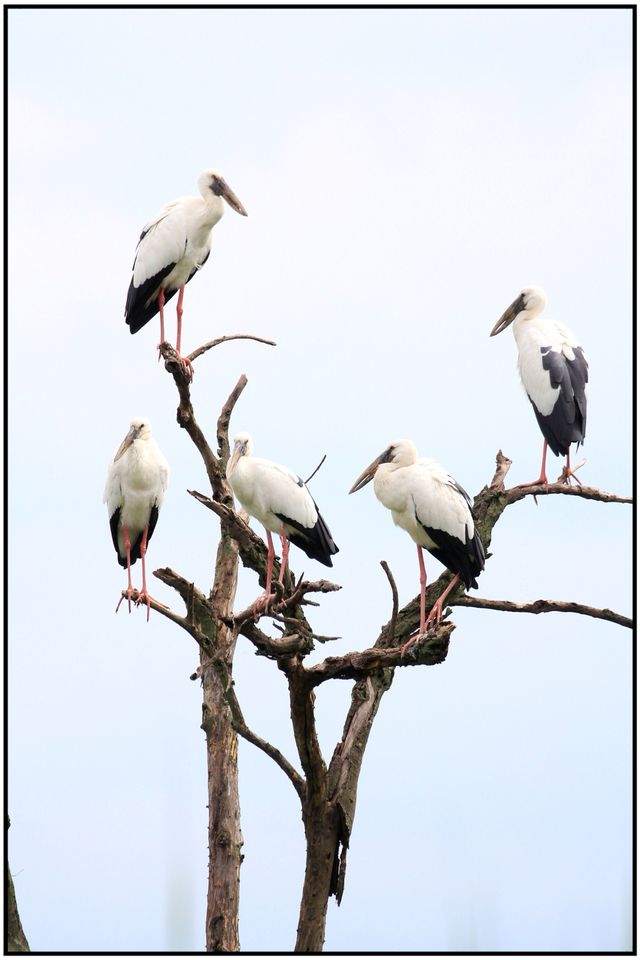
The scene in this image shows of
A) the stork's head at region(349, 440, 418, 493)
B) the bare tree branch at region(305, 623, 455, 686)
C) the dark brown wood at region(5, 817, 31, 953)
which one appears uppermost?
the stork's head at region(349, 440, 418, 493)

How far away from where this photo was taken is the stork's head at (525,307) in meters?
12.0

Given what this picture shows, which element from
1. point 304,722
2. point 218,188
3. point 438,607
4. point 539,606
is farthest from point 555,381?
point 304,722

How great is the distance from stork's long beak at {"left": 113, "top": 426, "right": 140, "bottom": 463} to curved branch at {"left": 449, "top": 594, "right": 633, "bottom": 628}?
2893 mm

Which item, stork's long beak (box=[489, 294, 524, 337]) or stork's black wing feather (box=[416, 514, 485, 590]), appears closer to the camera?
stork's black wing feather (box=[416, 514, 485, 590])

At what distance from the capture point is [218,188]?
35.2 ft

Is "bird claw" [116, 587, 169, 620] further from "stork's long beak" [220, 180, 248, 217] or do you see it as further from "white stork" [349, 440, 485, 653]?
"stork's long beak" [220, 180, 248, 217]

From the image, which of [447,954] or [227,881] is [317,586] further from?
[227,881]

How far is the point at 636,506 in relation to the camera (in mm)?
10672

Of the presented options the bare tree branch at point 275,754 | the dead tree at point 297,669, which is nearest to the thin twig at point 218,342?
the dead tree at point 297,669

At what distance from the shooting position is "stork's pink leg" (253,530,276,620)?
900cm

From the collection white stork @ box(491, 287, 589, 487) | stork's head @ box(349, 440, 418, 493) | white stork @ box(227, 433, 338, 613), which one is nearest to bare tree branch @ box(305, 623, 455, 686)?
white stork @ box(227, 433, 338, 613)

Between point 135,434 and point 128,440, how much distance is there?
0.25ft

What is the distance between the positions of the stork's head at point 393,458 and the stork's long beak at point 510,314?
2949mm

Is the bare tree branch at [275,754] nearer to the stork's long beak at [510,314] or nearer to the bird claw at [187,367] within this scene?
the bird claw at [187,367]
